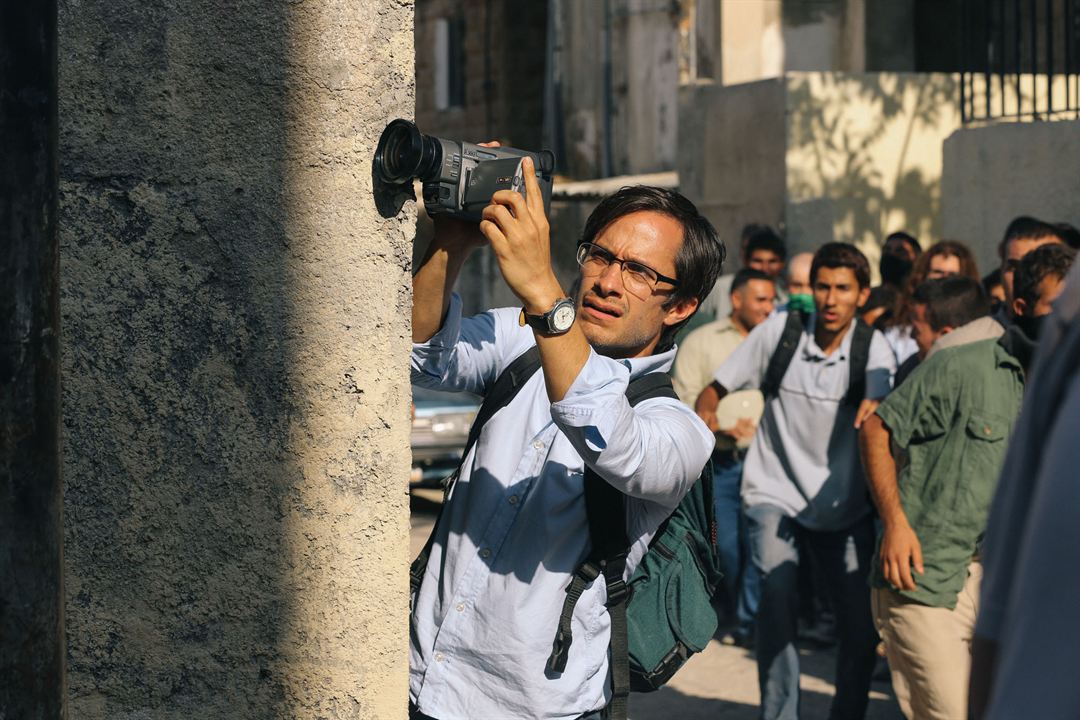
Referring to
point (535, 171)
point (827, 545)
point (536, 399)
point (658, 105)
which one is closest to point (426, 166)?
point (535, 171)

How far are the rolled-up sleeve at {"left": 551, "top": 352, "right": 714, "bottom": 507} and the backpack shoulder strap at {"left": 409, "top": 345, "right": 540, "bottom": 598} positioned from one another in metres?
0.33

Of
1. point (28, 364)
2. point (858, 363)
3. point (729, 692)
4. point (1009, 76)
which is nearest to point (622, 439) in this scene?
point (28, 364)

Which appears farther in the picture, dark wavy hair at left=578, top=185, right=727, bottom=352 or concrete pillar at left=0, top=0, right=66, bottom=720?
dark wavy hair at left=578, top=185, right=727, bottom=352

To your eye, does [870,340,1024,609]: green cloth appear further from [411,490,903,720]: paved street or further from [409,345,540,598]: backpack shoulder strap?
[409,345,540,598]: backpack shoulder strap

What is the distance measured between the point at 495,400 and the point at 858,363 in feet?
10.6

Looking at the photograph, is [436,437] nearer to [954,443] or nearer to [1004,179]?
[1004,179]

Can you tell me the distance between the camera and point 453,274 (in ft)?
8.41

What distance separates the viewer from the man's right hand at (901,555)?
Answer: 4.55m

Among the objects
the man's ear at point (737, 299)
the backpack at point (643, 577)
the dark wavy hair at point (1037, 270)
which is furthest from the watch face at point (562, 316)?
the man's ear at point (737, 299)

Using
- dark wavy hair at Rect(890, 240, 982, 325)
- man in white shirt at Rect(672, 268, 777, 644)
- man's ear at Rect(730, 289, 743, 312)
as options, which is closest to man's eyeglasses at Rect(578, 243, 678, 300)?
man in white shirt at Rect(672, 268, 777, 644)

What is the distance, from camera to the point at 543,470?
261 cm

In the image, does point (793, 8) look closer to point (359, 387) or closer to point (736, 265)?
point (736, 265)

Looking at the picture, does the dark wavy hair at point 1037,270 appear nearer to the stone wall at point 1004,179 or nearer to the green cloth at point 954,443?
the green cloth at point 954,443

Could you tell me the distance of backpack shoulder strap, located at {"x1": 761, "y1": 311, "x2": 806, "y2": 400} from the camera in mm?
5770
